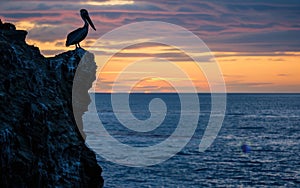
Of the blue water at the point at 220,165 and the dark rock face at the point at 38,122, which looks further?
the blue water at the point at 220,165

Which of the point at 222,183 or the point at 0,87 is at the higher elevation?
the point at 222,183

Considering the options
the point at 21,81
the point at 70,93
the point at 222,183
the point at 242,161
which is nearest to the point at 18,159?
the point at 21,81

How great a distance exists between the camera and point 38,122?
23.3 meters

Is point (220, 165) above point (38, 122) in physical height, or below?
above

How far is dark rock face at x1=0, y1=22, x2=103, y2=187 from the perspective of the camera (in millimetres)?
21516

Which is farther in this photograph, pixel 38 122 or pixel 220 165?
pixel 220 165

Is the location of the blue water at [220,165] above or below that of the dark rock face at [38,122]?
above

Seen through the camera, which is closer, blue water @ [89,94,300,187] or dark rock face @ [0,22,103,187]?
dark rock face @ [0,22,103,187]

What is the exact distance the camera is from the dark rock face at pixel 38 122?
70.6ft

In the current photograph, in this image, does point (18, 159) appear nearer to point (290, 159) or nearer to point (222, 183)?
point (222, 183)

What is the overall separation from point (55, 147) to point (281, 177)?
156ft

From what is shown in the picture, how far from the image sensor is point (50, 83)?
26219 millimetres

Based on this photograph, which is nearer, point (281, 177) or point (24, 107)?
point (24, 107)

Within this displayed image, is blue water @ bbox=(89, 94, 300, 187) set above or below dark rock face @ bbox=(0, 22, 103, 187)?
above
